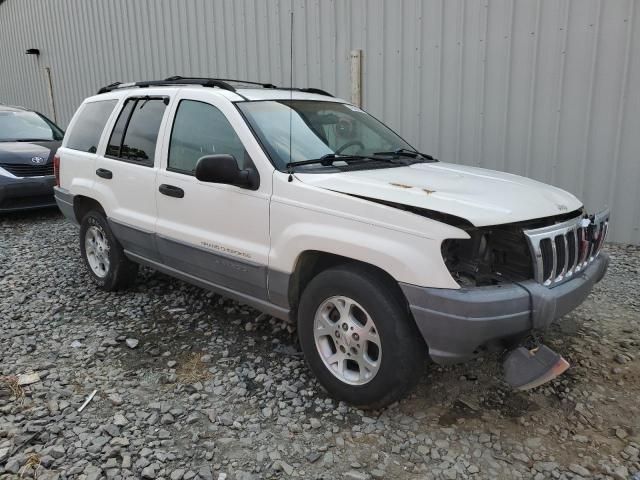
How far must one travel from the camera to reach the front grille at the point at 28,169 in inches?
308

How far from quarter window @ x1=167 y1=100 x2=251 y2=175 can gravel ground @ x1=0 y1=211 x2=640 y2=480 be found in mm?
1318

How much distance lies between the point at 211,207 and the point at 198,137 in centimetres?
58

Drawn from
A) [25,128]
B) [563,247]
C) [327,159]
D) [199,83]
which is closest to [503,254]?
[563,247]

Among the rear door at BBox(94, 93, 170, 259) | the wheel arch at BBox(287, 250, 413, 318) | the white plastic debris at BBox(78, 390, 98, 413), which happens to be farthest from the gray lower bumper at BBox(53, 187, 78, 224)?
the wheel arch at BBox(287, 250, 413, 318)

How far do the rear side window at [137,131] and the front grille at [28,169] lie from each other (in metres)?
4.14

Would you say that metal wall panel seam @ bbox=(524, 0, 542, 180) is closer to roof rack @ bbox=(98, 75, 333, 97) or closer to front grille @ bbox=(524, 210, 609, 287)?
roof rack @ bbox=(98, 75, 333, 97)

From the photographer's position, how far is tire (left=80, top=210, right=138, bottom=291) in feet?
15.6

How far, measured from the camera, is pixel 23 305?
471cm

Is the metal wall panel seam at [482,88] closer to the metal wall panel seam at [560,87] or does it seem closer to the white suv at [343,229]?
the metal wall panel seam at [560,87]

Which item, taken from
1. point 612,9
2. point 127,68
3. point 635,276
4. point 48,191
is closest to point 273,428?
point 635,276

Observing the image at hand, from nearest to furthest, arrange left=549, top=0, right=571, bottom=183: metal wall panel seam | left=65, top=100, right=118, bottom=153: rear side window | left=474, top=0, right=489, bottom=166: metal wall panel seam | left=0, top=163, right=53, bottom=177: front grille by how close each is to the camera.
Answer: left=65, top=100, right=118, bottom=153: rear side window < left=549, top=0, right=571, bottom=183: metal wall panel seam < left=474, top=0, right=489, bottom=166: metal wall panel seam < left=0, top=163, right=53, bottom=177: front grille

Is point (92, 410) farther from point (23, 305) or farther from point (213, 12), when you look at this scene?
point (213, 12)

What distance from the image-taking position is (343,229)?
114 inches

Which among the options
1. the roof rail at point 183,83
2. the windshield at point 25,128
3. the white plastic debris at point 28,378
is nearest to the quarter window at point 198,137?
the roof rail at point 183,83
